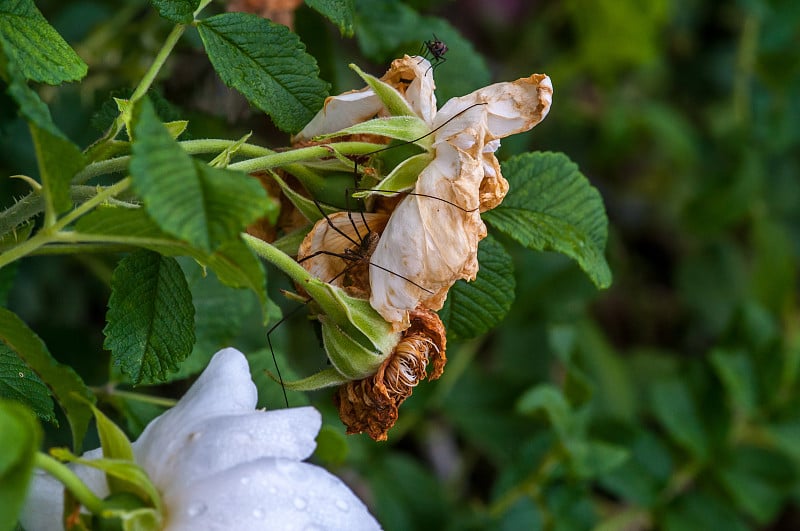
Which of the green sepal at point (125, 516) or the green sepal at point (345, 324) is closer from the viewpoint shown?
the green sepal at point (125, 516)

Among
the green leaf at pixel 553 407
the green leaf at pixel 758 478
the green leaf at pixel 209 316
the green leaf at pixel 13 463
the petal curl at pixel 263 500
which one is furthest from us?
the green leaf at pixel 758 478

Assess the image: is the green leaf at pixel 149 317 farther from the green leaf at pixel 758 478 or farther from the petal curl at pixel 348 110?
the green leaf at pixel 758 478

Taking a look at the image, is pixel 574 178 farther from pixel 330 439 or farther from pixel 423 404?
pixel 423 404

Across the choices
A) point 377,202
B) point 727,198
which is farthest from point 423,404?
point 727,198

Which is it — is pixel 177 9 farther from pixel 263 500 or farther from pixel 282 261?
pixel 263 500

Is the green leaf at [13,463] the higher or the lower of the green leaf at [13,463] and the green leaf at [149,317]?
the higher

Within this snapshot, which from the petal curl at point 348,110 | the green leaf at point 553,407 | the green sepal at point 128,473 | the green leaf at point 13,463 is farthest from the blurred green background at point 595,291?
the green leaf at point 13,463

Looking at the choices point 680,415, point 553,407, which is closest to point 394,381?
point 553,407
